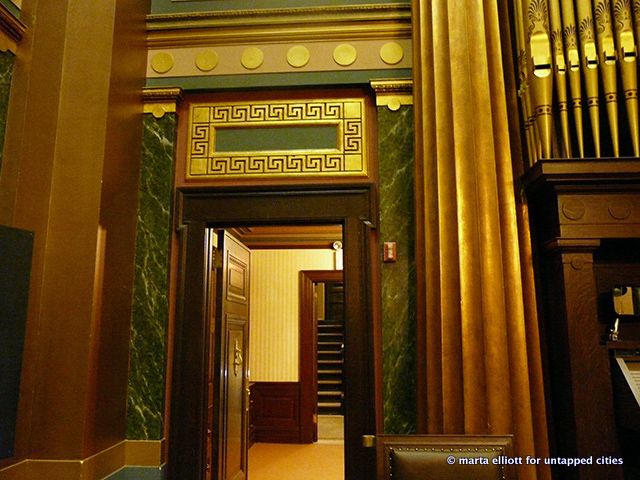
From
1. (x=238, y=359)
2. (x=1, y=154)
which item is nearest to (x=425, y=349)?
(x=238, y=359)

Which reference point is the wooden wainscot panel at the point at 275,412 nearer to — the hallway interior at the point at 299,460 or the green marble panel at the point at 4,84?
the hallway interior at the point at 299,460

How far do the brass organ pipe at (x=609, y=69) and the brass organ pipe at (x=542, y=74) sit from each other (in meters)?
0.22

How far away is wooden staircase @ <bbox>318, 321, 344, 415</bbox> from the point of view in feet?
27.2

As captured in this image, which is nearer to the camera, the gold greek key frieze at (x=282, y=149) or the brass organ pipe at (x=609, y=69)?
the brass organ pipe at (x=609, y=69)

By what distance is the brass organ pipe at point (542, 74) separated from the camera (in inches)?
87.1

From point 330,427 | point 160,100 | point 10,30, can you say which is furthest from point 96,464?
point 330,427

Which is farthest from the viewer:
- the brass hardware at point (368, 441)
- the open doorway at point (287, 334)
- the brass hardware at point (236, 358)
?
the open doorway at point (287, 334)

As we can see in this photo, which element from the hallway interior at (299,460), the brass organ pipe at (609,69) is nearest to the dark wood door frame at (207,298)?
the brass organ pipe at (609,69)

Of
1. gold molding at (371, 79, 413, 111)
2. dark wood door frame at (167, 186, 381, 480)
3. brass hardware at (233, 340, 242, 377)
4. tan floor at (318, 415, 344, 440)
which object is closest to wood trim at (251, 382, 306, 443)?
tan floor at (318, 415, 344, 440)

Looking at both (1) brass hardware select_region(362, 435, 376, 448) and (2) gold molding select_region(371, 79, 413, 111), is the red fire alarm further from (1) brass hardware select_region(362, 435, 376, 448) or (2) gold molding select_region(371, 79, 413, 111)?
(1) brass hardware select_region(362, 435, 376, 448)

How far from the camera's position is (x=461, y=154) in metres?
2.29

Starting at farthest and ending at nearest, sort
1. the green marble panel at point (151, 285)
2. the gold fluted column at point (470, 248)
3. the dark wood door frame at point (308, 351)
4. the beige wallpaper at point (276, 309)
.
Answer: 1. the beige wallpaper at point (276, 309)
2. the dark wood door frame at point (308, 351)
3. the green marble panel at point (151, 285)
4. the gold fluted column at point (470, 248)

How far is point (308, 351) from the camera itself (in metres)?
6.34

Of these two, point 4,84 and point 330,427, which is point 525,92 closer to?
point 4,84
